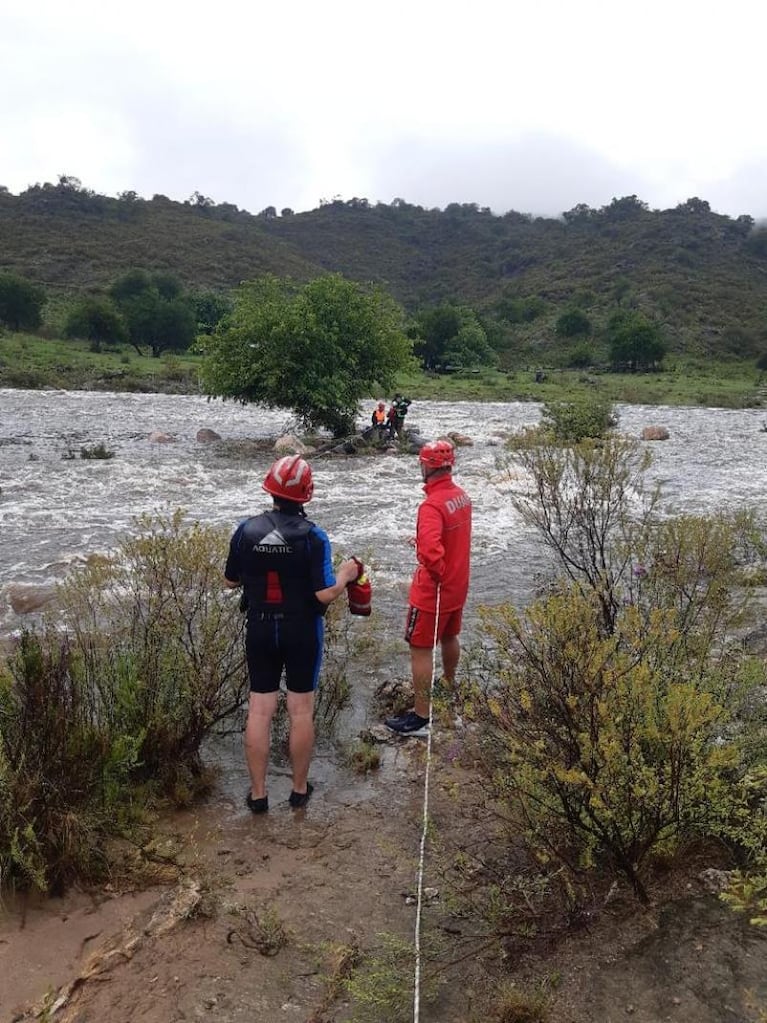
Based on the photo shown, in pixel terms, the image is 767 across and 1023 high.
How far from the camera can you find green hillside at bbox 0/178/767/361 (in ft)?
269

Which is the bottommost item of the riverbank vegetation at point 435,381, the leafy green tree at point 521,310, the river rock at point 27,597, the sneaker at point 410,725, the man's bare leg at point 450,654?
the sneaker at point 410,725

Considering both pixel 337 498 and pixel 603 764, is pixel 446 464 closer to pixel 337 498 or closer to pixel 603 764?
pixel 603 764

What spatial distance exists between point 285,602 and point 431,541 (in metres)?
1.17

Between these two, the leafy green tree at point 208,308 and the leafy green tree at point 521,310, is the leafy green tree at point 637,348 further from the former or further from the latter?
the leafy green tree at point 208,308

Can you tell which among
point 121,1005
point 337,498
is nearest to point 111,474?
point 337,498

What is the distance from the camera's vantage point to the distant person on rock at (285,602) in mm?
4355

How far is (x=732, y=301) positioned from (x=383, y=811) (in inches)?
3763

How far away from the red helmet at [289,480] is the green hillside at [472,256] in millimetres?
66518

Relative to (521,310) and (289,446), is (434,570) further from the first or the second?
(521,310)

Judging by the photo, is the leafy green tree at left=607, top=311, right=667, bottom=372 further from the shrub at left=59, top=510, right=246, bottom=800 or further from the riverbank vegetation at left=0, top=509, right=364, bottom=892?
the shrub at left=59, top=510, right=246, bottom=800

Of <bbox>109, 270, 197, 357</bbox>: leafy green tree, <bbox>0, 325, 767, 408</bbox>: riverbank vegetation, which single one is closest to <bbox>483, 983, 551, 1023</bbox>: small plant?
<bbox>0, 325, 767, 408</bbox>: riverbank vegetation

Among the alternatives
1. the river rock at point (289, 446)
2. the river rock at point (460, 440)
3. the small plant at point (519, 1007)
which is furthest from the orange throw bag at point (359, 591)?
the river rock at point (460, 440)

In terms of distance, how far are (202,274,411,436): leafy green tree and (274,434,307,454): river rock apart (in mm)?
1324

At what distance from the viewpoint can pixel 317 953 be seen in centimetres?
319
